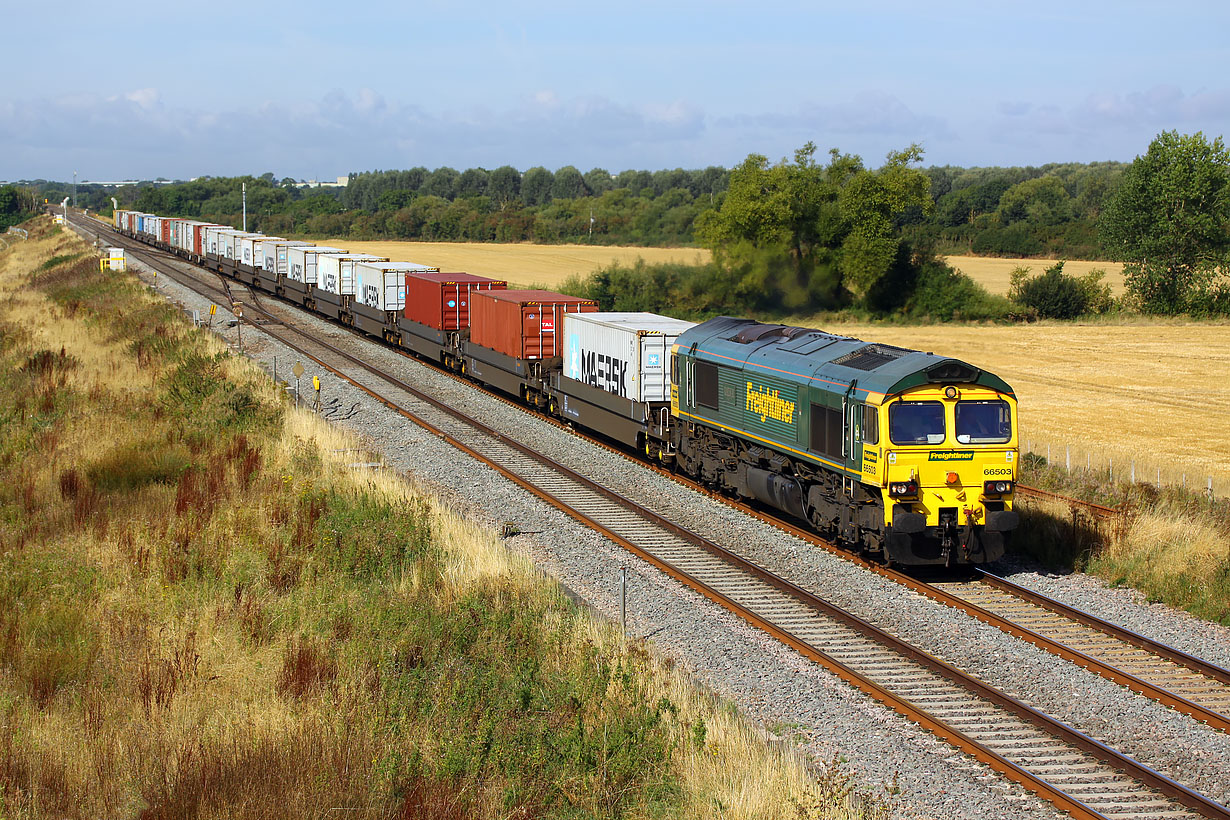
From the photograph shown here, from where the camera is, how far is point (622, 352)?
80.9ft

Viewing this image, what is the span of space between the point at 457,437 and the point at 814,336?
1033 centimetres

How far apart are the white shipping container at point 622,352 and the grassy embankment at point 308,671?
20.6ft

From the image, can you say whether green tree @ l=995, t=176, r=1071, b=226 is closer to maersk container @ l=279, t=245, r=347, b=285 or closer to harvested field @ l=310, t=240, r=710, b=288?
harvested field @ l=310, t=240, r=710, b=288

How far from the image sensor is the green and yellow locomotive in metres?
15.8

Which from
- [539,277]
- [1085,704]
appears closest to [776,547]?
[1085,704]

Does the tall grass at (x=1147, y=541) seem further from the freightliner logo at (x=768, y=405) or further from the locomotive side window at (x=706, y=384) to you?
the locomotive side window at (x=706, y=384)

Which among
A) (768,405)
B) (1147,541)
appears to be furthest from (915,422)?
(1147,541)

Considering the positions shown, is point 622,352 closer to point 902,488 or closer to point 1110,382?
point 902,488

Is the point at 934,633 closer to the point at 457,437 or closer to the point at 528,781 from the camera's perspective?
the point at 528,781

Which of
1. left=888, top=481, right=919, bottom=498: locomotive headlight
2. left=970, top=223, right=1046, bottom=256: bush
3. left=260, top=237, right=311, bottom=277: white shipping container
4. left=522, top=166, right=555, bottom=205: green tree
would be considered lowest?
left=888, top=481, right=919, bottom=498: locomotive headlight

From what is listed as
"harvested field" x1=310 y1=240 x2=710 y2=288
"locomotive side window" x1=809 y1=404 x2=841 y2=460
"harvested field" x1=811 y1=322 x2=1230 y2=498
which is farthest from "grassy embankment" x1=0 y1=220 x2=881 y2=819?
"harvested field" x1=310 y1=240 x2=710 y2=288

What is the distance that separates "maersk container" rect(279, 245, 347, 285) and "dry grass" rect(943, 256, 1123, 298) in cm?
4495

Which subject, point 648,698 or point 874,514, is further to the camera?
point 874,514

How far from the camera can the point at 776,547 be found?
1803 cm
